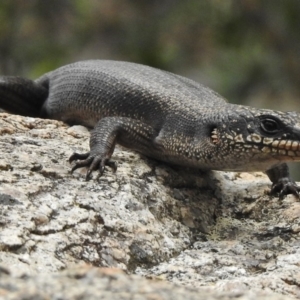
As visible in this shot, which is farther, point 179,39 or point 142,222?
point 179,39

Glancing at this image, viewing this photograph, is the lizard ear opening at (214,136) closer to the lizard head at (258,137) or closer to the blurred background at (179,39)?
the lizard head at (258,137)

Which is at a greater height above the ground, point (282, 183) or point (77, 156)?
point (282, 183)

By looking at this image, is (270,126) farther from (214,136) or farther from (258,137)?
(214,136)

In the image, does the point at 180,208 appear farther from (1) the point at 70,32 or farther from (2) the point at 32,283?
(1) the point at 70,32

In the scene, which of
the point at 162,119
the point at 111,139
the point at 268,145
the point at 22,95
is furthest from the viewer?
the point at 22,95

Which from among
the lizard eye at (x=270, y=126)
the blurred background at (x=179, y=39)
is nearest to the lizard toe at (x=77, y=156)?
the lizard eye at (x=270, y=126)

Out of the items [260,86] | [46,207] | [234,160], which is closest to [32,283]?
[46,207]

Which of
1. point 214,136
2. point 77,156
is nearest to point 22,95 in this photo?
point 77,156

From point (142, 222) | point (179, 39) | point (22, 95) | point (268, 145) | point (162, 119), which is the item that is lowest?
point (142, 222)
